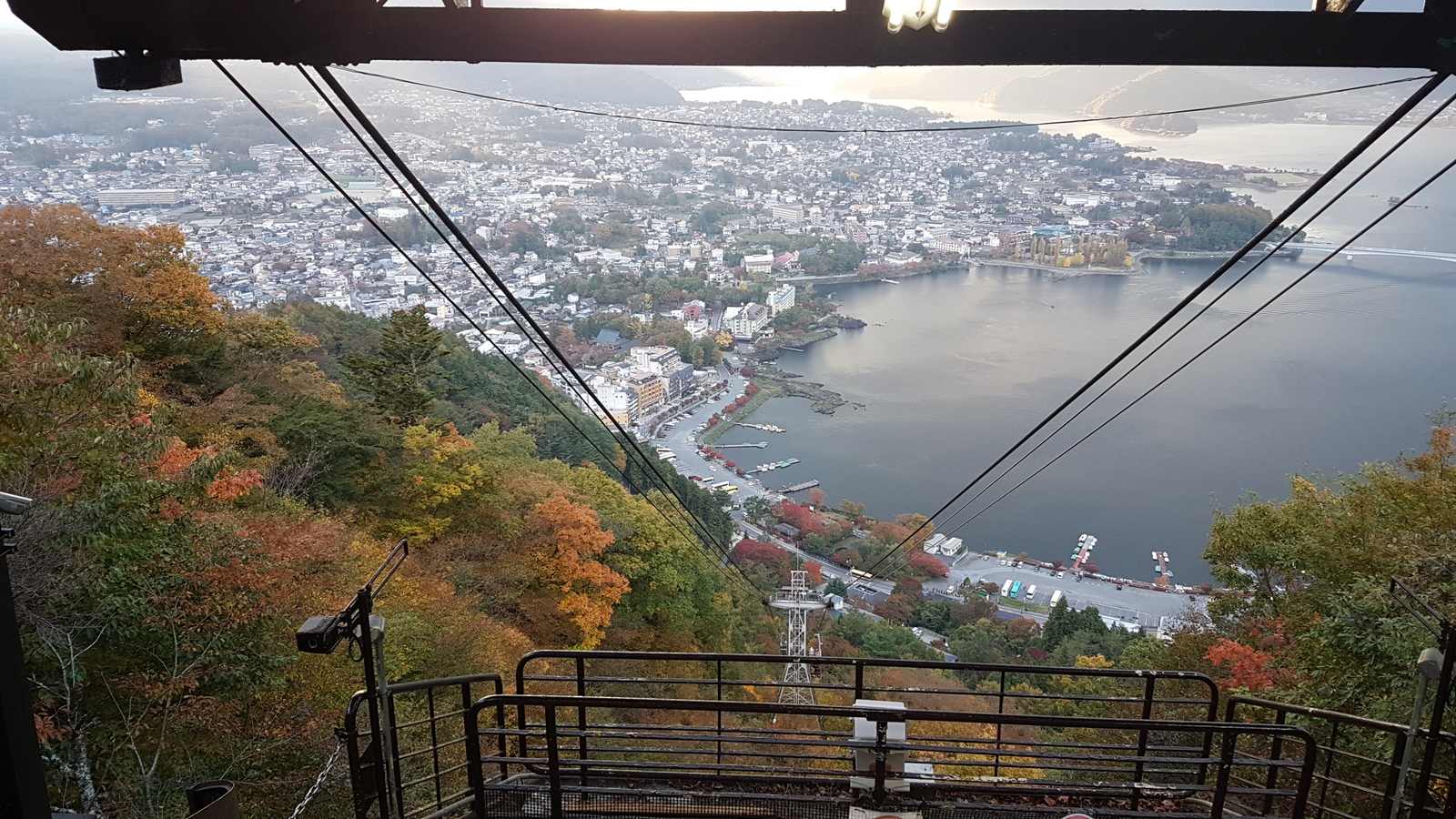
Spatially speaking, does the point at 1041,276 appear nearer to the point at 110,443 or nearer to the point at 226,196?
the point at 226,196

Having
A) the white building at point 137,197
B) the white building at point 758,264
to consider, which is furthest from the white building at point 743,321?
the white building at point 137,197

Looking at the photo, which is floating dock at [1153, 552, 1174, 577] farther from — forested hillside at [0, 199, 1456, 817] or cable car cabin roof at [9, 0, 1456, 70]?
cable car cabin roof at [9, 0, 1456, 70]

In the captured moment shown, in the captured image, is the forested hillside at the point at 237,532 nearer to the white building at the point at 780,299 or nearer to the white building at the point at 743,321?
the white building at the point at 743,321

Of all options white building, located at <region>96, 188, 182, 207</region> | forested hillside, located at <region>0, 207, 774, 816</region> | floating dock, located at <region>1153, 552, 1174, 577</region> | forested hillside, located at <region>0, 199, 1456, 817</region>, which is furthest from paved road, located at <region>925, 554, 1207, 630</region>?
white building, located at <region>96, 188, 182, 207</region>

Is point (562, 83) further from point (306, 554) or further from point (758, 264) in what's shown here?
point (306, 554)

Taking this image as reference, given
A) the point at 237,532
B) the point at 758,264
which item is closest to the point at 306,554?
the point at 237,532

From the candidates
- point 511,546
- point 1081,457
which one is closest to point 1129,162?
point 1081,457
